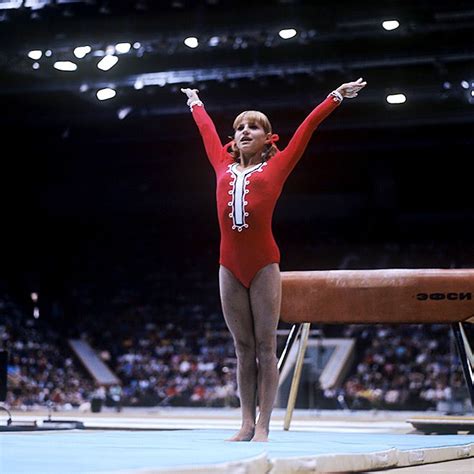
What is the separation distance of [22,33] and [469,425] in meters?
10.4

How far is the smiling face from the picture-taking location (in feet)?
13.8

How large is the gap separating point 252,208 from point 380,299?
1.80 metres

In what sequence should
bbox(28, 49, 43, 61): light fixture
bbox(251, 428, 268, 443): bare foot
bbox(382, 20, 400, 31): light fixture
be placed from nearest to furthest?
1. bbox(251, 428, 268, 443): bare foot
2. bbox(382, 20, 400, 31): light fixture
3. bbox(28, 49, 43, 61): light fixture

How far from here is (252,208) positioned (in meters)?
4.05

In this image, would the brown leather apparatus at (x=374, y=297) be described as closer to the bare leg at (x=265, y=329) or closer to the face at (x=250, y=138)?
the bare leg at (x=265, y=329)

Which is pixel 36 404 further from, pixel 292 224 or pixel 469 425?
pixel 469 425

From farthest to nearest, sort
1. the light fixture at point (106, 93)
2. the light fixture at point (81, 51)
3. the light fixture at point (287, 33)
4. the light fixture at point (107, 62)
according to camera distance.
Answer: the light fixture at point (106, 93) → the light fixture at point (107, 62) → the light fixture at point (81, 51) → the light fixture at point (287, 33)

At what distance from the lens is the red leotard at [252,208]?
4.06 metres

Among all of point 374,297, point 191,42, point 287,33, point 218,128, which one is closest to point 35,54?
point 191,42

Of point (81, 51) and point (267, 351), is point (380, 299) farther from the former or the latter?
point (81, 51)

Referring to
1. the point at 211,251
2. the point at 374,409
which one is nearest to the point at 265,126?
the point at 374,409

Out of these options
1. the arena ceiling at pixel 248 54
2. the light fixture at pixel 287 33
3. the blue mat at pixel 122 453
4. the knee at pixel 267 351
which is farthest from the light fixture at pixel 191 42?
the blue mat at pixel 122 453

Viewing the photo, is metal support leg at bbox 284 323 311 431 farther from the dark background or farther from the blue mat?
the dark background

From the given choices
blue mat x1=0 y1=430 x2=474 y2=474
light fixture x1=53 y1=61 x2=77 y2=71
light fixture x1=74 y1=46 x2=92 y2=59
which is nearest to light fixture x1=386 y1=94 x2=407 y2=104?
light fixture x1=74 y1=46 x2=92 y2=59
